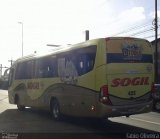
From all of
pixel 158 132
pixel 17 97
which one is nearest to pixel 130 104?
pixel 158 132

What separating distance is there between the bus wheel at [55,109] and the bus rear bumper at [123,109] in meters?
4.06

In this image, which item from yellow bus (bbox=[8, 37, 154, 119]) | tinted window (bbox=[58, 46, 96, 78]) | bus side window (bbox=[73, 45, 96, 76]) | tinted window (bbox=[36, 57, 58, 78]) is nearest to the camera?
yellow bus (bbox=[8, 37, 154, 119])

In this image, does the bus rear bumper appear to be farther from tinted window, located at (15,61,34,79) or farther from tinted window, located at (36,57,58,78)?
tinted window, located at (15,61,34,79)

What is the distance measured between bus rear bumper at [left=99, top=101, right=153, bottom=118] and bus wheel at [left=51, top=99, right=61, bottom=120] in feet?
13.3

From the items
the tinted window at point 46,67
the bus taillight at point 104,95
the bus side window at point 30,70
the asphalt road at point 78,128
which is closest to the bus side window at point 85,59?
the bus taillight at point 104,95

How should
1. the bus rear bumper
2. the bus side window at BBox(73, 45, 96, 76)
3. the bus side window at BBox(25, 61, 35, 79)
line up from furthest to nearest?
1. the bus side window at BBox(25, 61, 35, 79)
2. the bus side window at BBox(73, 45, 96, 76)
3. the bus rear bumper

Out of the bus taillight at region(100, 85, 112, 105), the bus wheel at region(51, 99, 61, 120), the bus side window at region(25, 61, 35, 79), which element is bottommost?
the bus wheel at region(51, 99, 61, 120)

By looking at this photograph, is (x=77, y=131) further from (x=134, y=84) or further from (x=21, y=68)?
(x=21, y=68)

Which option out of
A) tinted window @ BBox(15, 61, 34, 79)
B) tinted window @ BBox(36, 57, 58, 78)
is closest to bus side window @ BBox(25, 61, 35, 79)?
tinted window @ BBox(15, 61, 34, 79)

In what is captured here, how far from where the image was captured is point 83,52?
16.4 meters

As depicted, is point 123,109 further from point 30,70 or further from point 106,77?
point 30,70

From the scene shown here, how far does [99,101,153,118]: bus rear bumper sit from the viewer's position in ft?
49.4

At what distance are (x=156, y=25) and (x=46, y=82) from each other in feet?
63.4

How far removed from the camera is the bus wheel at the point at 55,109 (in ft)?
61.7
